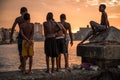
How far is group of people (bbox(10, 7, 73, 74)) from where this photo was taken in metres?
11.3

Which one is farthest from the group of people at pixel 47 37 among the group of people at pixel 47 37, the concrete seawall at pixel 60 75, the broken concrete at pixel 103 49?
the broken concrete at pixel 103 49

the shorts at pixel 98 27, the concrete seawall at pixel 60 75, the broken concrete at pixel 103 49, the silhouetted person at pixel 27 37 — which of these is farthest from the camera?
the shorts at pixel 98 27

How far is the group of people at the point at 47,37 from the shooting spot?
1133cm

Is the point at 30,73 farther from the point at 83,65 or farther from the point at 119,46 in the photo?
the point at 119,46

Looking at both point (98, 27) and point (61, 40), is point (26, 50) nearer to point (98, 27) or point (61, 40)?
point (61, 40)

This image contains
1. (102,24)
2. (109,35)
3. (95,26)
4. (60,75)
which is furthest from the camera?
(102,24)

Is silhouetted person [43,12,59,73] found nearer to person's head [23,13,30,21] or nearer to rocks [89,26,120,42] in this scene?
person's head [23,13,30,21]

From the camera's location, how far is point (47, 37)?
11.8 metres

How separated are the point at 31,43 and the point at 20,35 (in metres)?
0.65

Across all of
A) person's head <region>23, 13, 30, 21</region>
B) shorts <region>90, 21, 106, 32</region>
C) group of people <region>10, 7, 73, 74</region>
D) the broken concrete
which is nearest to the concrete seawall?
group of people <region>10, 7, 73, 74</region>

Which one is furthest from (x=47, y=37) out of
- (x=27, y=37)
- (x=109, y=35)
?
(x=109, y=35)

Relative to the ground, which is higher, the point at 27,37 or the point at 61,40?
the point at 27,37

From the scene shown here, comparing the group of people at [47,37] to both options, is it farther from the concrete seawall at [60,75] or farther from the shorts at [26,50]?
the concrete seawall at [60,75]

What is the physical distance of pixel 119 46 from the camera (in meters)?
13.0
